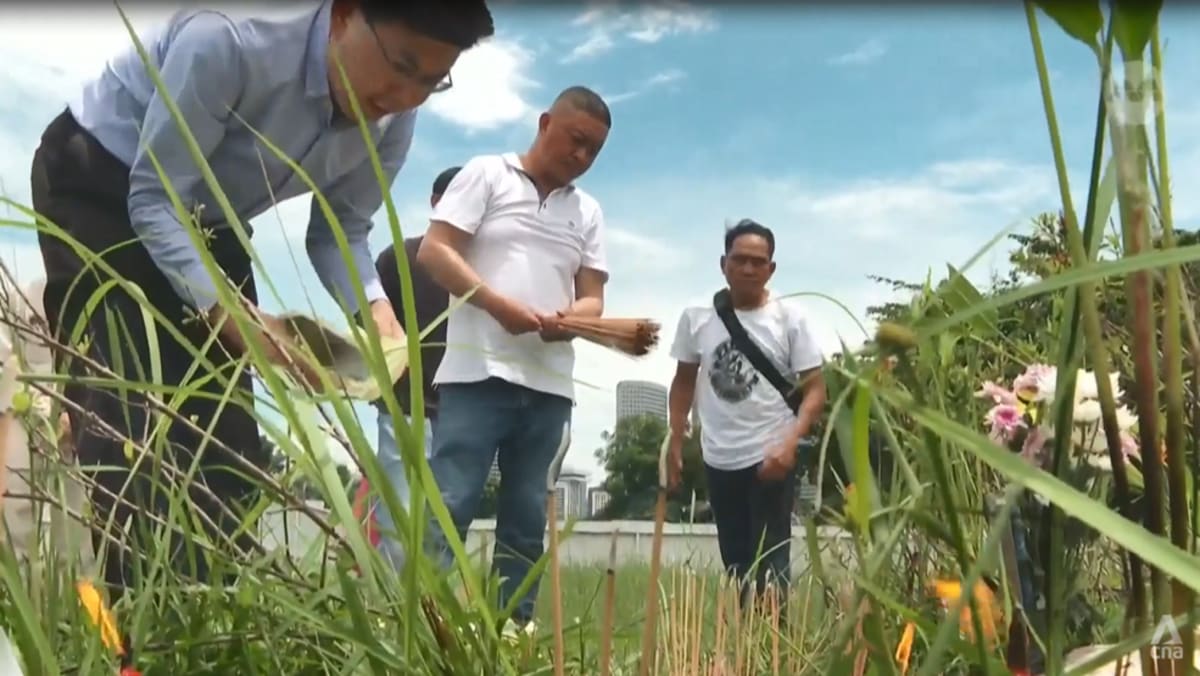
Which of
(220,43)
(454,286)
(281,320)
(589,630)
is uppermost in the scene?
(220,43)

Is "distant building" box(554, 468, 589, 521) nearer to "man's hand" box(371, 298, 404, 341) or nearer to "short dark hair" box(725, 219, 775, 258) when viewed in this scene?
"man's hand" box(371, 298, 404, 341)

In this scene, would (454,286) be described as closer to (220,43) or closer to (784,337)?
(220,43)

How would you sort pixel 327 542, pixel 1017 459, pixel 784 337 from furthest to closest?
pixel 784 337 → pixel 327 542 → pixel 1017 459

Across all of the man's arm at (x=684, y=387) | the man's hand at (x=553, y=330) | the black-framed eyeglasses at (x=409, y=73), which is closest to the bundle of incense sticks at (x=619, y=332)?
the man's hand at (x=553, y=330)

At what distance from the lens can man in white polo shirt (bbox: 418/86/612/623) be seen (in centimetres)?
115

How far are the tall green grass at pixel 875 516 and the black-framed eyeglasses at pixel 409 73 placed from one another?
58cm

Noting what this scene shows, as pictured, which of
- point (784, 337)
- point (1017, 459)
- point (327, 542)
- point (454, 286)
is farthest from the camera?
point (784, 337)

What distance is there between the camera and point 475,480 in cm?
116

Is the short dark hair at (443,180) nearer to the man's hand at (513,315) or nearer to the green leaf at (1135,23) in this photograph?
the man's hand at (513,315)

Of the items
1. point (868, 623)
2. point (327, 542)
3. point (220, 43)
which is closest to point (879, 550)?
point (868, 623)

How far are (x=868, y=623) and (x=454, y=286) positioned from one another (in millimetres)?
972

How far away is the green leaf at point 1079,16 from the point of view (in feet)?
0.63

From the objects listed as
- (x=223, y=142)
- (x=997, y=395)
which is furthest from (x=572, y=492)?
(x=223, y=142)

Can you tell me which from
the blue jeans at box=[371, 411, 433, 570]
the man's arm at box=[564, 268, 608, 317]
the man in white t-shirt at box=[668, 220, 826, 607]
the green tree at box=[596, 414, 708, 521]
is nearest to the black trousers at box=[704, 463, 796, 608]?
the man in white t-shirt at box=[668, 220, 826, 607]
